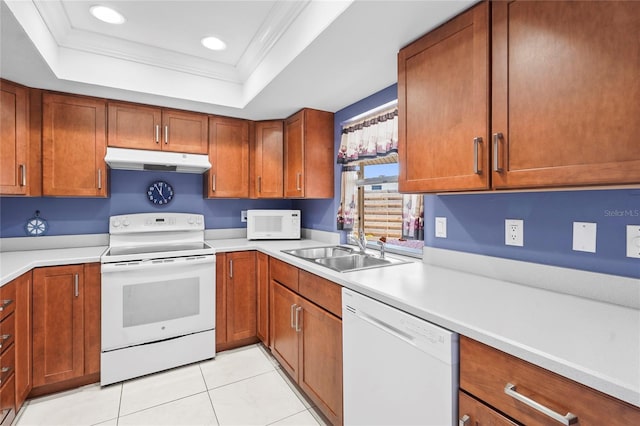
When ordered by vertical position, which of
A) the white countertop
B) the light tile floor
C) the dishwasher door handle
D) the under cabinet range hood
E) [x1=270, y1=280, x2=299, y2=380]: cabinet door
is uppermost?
the under cabinet range hood

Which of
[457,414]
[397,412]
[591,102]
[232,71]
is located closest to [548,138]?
[591,102]

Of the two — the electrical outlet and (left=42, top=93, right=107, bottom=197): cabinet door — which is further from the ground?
(left=42, top=93, right=107, bottom=197): cabinet door

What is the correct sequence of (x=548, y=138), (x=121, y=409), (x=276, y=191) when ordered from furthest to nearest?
(x=276, y=191) → (x=121, y=409) → (x=548, y=138)

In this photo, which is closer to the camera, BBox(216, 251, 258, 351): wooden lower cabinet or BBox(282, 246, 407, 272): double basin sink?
BBox(282, 246, 407, 272): double basin sink

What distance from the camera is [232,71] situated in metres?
2.58

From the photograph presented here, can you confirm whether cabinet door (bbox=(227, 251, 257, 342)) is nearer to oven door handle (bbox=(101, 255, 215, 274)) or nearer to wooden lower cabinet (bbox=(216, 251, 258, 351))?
wooden lower cabinet (bbox=(216, 251, 258, 351))

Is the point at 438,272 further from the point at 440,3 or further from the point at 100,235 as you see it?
the point at 100,235

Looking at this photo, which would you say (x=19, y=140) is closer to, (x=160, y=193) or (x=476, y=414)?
(x=160, y=193)

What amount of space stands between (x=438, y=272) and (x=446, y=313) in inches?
26.2

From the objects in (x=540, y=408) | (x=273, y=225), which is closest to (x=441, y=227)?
(x=540, y=408)

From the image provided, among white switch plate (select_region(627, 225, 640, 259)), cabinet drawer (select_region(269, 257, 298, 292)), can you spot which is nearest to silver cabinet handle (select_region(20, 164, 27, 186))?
cabinet drawer (select_region(269, 257, 298, 292))

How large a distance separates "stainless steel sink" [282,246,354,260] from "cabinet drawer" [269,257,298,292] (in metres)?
0.16

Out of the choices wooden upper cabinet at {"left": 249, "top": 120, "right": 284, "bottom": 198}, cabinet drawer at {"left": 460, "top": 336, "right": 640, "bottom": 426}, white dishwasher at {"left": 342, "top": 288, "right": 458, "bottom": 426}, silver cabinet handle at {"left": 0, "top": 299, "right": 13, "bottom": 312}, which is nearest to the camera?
cabinet drawer at {"left": 460, "top": 336, "right": 640, "bottom": 426}

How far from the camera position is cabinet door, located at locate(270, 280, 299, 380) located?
2110mm
